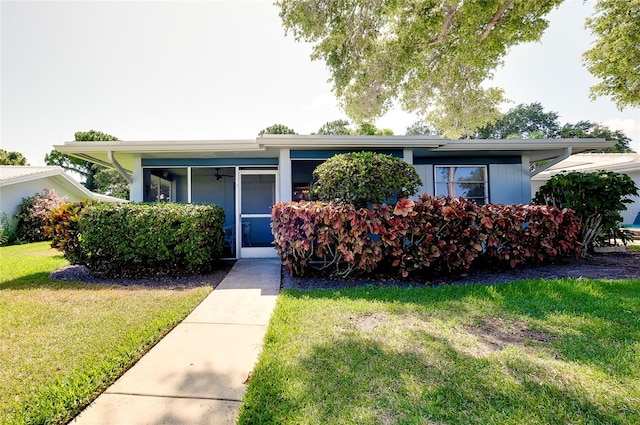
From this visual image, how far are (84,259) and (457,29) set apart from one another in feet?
27.6

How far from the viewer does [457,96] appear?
7.99 metres

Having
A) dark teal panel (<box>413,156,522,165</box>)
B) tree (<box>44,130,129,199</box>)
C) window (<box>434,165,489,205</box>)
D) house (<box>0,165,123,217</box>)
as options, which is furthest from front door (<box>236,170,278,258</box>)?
tree (<box>44,130,129,199</box>)

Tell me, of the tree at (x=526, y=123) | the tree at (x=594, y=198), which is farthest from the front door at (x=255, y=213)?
the tree at (x=526, y=123)

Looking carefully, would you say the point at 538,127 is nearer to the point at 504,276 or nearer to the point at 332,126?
the point at 332,126

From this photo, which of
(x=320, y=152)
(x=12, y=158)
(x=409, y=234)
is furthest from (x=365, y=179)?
(x=12, y=158)

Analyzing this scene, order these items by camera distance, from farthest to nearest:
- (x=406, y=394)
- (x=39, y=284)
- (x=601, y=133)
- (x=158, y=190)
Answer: (x=601, y=133), (x=158, y=190), (x=39, y=284), (x=406, y=394)

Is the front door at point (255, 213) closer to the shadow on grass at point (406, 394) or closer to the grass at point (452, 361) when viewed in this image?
the grass at point (452, 361)

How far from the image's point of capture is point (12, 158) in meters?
25.8

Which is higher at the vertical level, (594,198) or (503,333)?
(594,198)

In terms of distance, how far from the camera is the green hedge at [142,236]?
217 inches

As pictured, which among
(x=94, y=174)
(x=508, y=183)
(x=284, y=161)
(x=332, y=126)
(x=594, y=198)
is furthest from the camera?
(x=94, y=174)

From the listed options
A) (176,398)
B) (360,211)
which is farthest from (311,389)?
(360,211)

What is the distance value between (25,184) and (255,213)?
1175 cm

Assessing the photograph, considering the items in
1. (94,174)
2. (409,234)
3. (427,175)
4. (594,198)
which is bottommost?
(409,234)
